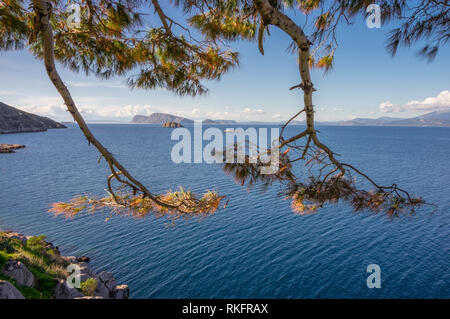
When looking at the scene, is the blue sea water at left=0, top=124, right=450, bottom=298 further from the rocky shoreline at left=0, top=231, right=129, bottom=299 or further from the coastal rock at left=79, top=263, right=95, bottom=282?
the rocky shoreline at left=0, top=231, right=129, bottom=299

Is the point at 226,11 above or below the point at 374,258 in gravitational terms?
above

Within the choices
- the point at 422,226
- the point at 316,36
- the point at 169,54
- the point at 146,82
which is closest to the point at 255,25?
the point at 316,36

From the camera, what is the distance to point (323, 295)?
809cm

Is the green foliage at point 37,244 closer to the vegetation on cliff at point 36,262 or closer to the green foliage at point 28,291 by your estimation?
the vegetation on cliff at point 36,262

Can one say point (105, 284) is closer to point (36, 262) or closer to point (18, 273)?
point (36, 262)

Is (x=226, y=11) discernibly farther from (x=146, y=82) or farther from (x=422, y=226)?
(x=422, y=226)

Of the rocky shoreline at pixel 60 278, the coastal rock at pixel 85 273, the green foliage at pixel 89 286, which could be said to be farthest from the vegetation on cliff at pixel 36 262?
the green foliage at pixel 89 286

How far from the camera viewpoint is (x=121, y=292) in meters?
7.96

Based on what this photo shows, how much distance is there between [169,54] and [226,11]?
1198 millimetres

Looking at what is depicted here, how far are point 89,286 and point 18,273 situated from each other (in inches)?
93.7

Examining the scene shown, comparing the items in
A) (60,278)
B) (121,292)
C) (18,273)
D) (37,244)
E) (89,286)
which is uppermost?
(18,273)

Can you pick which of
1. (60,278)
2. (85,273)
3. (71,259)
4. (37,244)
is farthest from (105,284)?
(37,244)

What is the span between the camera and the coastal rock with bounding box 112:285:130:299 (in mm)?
7871
